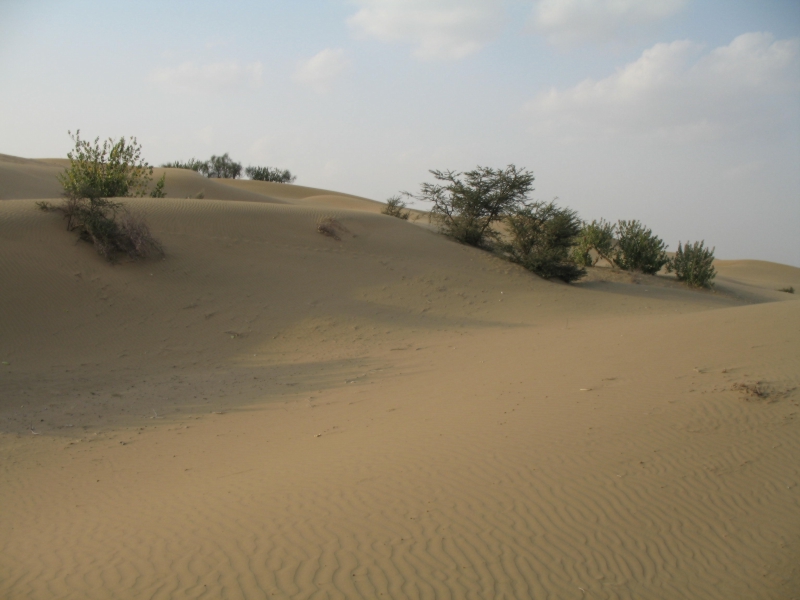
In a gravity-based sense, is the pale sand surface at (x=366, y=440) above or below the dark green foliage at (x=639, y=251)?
below

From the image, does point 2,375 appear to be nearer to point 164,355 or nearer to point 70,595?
point 164,355

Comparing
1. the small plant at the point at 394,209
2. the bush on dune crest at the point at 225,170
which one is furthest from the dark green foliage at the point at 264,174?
the small plant at the point at 394,209

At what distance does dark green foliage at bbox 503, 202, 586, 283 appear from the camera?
20.2m

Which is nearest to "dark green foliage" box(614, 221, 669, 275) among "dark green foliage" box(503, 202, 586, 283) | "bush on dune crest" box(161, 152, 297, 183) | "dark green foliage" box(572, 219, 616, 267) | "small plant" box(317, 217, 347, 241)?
"dark green foliage" box(572, 219, 616, 267)

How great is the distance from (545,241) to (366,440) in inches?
593

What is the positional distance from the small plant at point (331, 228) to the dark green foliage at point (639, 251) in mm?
12477

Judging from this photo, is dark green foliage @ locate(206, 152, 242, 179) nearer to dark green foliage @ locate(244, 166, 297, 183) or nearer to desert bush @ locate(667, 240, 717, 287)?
dark green foliage @ locate(244, 166, 297, 183)

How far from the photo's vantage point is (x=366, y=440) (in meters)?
7.32

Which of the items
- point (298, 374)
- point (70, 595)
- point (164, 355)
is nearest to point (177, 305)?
point (164, 355)

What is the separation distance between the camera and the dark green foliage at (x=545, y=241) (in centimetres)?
2023

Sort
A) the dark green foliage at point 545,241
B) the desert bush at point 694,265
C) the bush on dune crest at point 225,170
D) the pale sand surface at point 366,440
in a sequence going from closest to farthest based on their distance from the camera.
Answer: the pale sand surface at point 366,440
the dark green foliage at point 545,241
the desert bush at point 694,265
the bush on dune crest at point 225,170

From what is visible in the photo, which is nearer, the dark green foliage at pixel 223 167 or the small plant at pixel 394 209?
the small plant at pixel 394 209

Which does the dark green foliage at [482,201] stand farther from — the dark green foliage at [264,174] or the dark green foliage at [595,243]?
the dark green foliage at [264,174]

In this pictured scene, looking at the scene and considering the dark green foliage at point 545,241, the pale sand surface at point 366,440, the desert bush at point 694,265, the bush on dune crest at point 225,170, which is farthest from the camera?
the bush on dune crest at point 225,170
